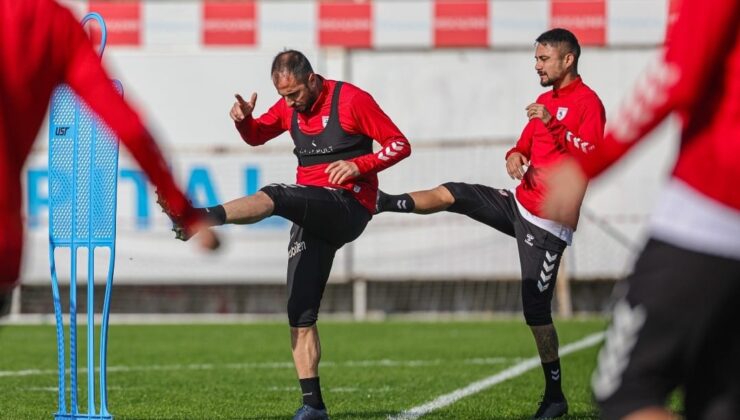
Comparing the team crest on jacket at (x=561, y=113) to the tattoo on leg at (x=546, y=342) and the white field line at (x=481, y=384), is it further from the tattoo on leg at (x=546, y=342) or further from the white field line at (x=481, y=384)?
the white field line at (x=481, y=384)

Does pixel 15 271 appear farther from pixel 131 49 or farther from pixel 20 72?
pixel 131 49

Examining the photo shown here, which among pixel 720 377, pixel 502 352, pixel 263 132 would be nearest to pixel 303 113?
pixel 263 132

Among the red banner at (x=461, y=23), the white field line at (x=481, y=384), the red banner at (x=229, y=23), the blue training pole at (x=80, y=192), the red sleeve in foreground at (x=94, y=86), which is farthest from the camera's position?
the red banner at (x=229, y=23)

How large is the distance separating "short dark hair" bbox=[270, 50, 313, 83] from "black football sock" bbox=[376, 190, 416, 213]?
0.92 m

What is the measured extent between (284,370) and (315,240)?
3.68 meters

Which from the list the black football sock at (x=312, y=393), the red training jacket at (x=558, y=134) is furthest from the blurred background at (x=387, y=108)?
the black football sock at (x=312, y=393)

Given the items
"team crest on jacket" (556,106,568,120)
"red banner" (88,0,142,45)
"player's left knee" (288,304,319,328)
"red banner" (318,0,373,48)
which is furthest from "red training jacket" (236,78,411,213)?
"red banner" (88,0,142,45)

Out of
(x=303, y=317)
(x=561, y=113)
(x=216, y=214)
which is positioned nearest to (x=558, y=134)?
(x=561, y=113)

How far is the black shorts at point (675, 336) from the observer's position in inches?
130

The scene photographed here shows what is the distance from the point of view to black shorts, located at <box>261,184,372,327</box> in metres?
6.99

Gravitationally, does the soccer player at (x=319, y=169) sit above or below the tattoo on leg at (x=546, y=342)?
above

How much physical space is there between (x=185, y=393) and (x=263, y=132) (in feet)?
7.22

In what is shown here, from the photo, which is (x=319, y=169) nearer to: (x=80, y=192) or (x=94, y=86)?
(x=80, y=192)

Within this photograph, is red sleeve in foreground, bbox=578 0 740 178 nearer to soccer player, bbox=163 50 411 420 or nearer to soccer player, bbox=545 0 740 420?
soccer player, bbox=545 0 740 420
